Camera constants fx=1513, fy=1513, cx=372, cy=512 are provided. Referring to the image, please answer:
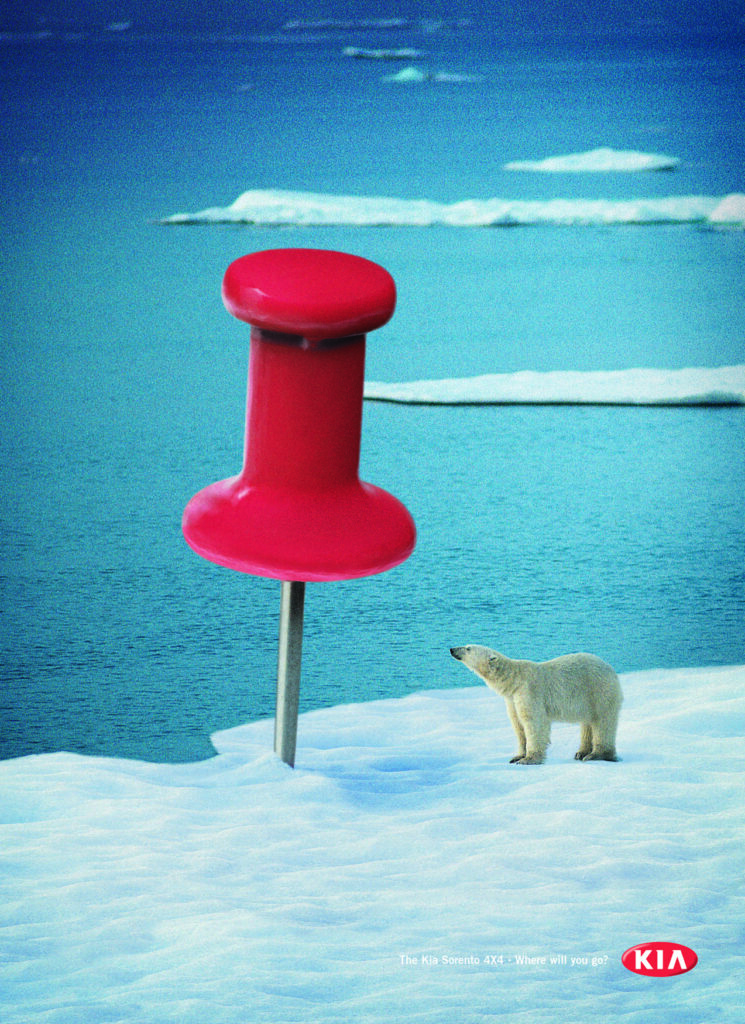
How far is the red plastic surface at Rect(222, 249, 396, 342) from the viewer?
4.60ft

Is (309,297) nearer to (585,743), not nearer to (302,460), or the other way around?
(302,460)

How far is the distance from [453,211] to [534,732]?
173 cm

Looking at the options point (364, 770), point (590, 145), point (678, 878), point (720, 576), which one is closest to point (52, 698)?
point (364, 770)

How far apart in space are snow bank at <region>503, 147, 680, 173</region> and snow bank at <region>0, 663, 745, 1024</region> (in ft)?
5.52

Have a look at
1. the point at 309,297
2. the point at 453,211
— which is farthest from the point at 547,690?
the point at 453,211

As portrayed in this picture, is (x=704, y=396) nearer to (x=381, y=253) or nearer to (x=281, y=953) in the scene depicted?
(x=381, y=253)

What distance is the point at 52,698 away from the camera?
2020 mm

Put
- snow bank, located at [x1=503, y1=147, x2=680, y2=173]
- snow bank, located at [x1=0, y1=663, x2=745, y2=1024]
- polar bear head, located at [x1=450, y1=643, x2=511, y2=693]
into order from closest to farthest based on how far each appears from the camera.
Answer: snow bank, located at [x1=0, y1=663, x2=745, y2=1024], polar bear head, located at [x1=450, y1=643, x2=511, y2=693], snow bank, located at [x1=503, y1=147, x2=680, y2=173]

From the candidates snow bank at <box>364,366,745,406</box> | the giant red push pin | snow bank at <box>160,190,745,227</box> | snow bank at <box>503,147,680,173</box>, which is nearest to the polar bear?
the giant red push pin

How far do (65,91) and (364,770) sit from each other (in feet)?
6.68

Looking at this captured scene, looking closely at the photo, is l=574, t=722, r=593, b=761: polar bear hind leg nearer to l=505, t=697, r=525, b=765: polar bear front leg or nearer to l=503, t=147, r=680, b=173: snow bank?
l=505, t=697, r=525, b=765: polar bear front leg

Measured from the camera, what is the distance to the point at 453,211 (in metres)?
3.26

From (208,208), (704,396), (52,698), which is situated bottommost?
(52,698)

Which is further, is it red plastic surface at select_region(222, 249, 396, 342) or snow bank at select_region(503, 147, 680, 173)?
snow bank at select_region(503, 147, 680, 173)
